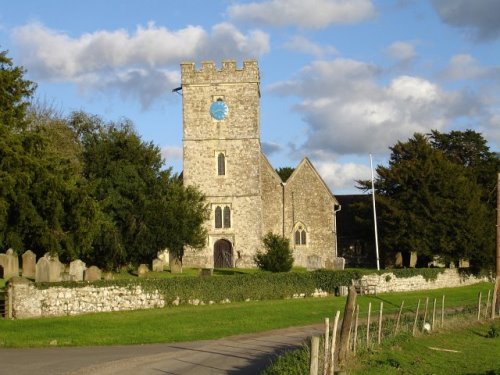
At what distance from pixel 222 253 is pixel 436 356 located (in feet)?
128

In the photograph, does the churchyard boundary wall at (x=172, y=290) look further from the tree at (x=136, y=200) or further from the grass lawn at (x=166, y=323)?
the tree at (x=136, y=200)

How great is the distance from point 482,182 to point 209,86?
82.7 ft

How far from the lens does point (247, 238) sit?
58.8m

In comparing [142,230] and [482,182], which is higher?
[482,182]

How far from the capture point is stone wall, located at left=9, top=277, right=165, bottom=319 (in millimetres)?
29516

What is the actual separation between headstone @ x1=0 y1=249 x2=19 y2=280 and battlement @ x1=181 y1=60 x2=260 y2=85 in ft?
96.3

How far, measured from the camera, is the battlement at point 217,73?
197 feet

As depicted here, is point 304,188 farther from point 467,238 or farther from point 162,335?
point 162,335

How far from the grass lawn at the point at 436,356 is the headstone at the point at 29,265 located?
708 inches

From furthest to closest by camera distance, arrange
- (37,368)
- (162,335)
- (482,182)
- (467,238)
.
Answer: (482,182) < (467,238) < (162,335) < (37,368)

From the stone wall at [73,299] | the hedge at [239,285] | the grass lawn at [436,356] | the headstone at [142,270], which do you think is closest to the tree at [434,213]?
the hedge at [239,285]

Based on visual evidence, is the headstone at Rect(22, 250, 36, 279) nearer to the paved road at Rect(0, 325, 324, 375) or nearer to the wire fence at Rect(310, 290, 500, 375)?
the paved road at Rect(0, 325, 324, 375)

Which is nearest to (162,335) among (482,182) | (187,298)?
(187,298)

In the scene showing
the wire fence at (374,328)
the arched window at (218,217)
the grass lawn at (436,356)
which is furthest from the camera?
the arched window at (218,217)
